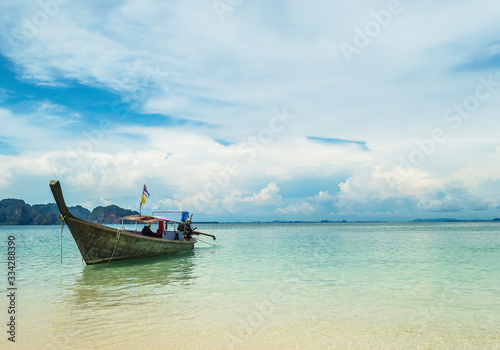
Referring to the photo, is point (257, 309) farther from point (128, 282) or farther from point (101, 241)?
point (101, 241)

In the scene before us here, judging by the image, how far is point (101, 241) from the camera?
17.0 m

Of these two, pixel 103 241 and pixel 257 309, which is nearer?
pixel 257 309

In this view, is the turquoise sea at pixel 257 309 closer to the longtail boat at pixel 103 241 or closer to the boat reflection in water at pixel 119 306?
the boat reflection in water at pixel 119 306

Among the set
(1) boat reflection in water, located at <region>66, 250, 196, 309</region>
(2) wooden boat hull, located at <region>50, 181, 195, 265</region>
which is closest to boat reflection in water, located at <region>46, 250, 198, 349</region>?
(1) boat reflection in water, located at <region>66, 250, 196, 309</region>

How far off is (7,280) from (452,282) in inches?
699

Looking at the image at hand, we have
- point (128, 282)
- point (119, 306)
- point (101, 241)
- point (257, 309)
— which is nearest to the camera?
point (257, 309)

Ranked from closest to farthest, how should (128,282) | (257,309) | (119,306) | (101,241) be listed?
(257,309) → (119,306) → (128,282) → (101,241)

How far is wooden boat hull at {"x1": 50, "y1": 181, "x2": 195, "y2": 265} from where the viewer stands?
15688mm

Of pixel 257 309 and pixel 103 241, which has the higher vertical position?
pixel 103 241

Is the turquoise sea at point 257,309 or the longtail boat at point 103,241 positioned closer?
the turquoise sea at point 257,309

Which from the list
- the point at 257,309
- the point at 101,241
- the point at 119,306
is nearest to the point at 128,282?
the point at 119,306

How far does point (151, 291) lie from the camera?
11.3m

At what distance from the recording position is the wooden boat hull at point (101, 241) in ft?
51.5

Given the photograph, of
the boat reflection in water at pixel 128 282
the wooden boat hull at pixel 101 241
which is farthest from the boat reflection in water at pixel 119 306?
the wooden boat hull at pixel 101 241
